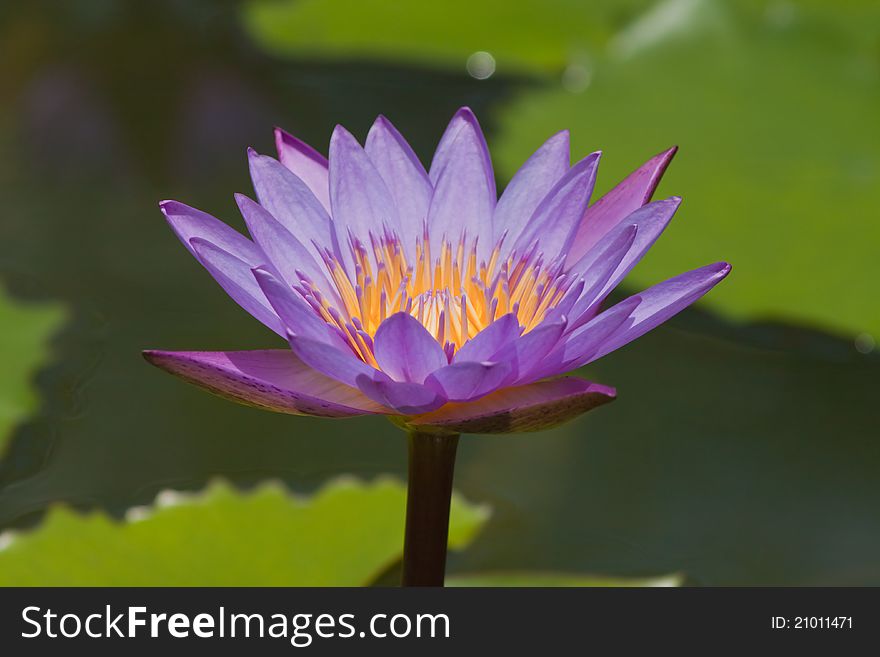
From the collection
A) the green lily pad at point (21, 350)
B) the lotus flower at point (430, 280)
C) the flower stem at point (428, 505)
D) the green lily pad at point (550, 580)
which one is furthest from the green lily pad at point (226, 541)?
the lotus flower at point (430, 280)

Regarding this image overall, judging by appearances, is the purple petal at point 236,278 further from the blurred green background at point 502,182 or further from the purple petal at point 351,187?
the blurred green background at point 502,182

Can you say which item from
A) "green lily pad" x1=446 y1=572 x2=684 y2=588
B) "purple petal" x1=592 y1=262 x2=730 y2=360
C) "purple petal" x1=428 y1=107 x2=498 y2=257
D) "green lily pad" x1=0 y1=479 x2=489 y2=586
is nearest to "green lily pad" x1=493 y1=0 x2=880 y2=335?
"green lily pad" x1=446 y1=572 x2=684 y2=588

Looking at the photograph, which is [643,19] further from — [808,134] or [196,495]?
[196,495]

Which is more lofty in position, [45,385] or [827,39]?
Answer: [827,39]

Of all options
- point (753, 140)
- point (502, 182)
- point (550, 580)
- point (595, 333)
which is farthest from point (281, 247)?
point (753, 140)

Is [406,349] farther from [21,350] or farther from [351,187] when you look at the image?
[21,350]
